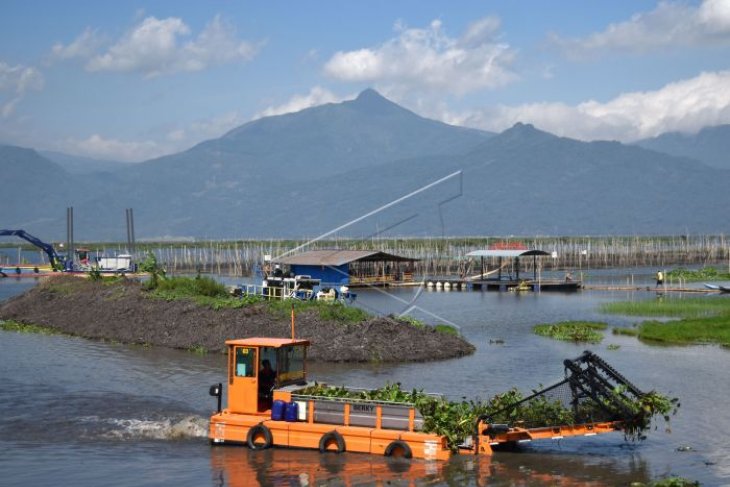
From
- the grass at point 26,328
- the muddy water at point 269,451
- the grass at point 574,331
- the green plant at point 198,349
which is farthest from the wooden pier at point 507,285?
the green plant at point 198,349

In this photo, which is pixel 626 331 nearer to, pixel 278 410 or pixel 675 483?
pixel 278 410

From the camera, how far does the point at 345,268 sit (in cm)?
8019

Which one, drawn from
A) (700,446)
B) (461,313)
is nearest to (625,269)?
(461,313)

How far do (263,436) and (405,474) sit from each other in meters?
3.80

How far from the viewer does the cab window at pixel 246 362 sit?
Result: 76.0ft

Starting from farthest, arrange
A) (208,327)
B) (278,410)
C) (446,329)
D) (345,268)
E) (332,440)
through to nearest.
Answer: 1. (345,268)
2. (446,329)
3. (208,327)
4. (278,410)
5. (332,440)

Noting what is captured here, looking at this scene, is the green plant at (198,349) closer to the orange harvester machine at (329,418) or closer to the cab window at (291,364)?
the cab window at (291,364)

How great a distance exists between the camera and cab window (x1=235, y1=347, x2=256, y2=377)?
2317 centimetres

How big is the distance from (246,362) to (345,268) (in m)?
56.9

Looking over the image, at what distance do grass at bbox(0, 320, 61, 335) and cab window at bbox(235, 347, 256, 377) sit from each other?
85.8 ft

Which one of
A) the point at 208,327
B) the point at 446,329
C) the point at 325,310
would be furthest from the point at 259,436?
the point at 446,329

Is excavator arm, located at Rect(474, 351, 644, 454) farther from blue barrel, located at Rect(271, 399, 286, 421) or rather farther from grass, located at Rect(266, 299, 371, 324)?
grass, located at Rect(266, 299, 371, 324)

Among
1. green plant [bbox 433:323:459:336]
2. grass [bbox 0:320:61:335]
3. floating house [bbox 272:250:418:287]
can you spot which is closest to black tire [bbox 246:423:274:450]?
green plant [bbox 433:323:459:336]

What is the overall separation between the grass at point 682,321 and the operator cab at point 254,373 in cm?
2479
